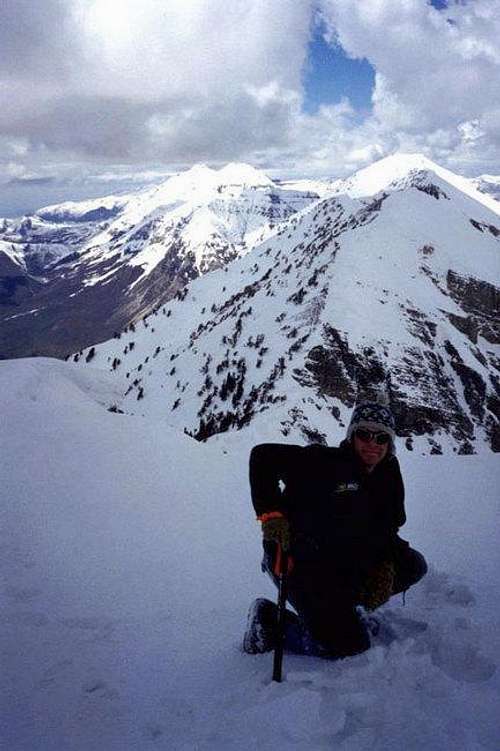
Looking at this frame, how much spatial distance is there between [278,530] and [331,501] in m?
0.69

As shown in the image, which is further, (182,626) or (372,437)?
(182,626)

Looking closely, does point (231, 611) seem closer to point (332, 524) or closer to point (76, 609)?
point (76, 609)

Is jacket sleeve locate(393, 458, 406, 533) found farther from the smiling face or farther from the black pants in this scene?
the black pants

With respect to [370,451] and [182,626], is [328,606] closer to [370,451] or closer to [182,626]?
[370,451]

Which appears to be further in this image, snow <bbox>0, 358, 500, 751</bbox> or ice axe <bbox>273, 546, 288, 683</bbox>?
ice axe <bbox>273, 546, 288, 683</bbox>

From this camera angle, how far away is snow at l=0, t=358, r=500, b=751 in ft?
13.8

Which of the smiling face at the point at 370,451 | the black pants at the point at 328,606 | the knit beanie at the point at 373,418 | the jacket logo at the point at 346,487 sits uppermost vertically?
the knit beanie at the point at 373,418

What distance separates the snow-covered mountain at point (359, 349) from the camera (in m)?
57.1

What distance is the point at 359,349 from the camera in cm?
6328

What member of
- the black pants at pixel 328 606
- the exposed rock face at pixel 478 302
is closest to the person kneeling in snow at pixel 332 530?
the black pants at pixel 328 606

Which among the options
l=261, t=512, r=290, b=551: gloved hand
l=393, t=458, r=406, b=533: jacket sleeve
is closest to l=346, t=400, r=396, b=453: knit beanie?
l=393, t=458, r=406, b=533: jacket sleeve

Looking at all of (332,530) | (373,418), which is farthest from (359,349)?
(332,530)

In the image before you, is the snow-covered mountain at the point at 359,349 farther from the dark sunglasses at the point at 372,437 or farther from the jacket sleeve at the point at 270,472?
the dark sunglasses at the point at 372,437

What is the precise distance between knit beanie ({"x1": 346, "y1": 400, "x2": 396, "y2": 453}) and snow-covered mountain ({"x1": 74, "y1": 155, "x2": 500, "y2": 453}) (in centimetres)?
2637
